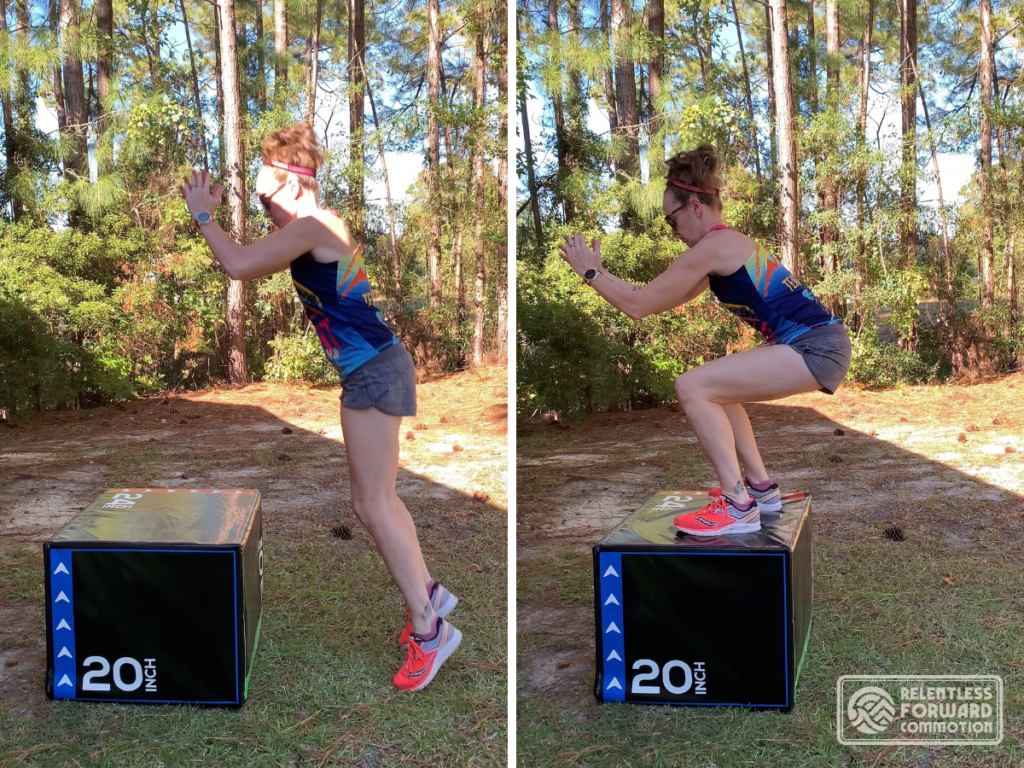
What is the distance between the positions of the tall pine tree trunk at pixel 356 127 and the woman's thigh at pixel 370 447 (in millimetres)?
4810

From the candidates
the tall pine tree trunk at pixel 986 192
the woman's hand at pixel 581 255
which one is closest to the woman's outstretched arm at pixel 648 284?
the woman's hand at pixel 581 255

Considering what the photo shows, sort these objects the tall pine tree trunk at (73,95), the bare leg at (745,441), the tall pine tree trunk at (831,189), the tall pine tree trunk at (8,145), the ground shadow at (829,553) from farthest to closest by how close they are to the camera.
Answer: the tall pine tree trunk at (831,189), the tall pine tree trunk at (73,95), the tall pine tree trunk at (8,145), the bare leg at (745,441), the ground shadow at (829,553)

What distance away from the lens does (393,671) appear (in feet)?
7.42

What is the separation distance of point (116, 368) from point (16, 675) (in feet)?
13.6

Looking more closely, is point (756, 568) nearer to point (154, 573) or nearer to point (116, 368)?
point (154, 573)

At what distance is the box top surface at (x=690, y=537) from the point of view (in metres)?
2.05

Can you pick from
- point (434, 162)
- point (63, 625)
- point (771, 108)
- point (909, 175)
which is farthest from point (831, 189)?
point (63, 625)

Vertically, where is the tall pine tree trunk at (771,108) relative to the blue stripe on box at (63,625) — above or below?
above


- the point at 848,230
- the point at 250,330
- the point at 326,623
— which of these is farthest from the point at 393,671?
the point at 848,230

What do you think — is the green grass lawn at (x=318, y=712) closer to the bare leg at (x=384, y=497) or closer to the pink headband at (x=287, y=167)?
the bare leg at (x=384, y=497)

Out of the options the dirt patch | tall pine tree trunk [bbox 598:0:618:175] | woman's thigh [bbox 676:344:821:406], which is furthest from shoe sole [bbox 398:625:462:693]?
tall pine tree trunk [bbox 598:0:618:175]

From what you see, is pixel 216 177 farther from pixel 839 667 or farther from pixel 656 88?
pixel 839 667

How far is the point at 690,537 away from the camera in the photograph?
6.97 ft

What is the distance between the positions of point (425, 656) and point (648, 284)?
1067 mm
